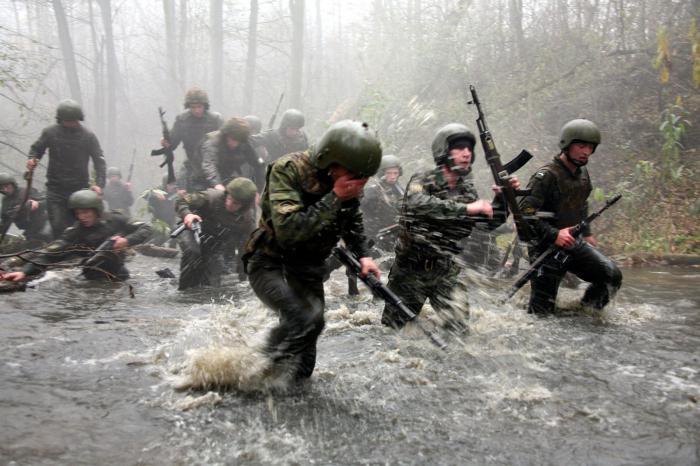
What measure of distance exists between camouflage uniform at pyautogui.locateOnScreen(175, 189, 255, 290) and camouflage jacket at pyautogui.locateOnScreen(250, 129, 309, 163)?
3.50 m

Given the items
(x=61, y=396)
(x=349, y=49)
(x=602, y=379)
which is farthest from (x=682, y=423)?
(x=349, y=49)

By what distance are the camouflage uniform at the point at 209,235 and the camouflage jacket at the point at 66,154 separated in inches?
80.8

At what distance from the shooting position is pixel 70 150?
8.77m

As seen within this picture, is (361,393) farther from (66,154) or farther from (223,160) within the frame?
(66,154)

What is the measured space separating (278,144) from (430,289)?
749cm

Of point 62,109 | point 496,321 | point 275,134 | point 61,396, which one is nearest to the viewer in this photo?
point 61,396

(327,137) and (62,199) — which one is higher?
(327,137)

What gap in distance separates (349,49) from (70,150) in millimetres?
23313

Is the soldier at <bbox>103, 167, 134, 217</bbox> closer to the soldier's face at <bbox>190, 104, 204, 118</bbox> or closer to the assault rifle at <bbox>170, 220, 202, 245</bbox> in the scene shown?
the soldier's face at <bbox>190, 104, 204, 118</bbox>

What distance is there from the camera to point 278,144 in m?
11.8

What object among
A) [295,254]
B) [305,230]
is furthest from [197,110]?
[305,230]

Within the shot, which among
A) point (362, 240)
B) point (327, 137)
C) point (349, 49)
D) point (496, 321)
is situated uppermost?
point (349, 49)

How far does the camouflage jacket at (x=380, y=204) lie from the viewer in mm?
9570

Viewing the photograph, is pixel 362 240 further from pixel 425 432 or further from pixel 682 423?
pixel 682 423
